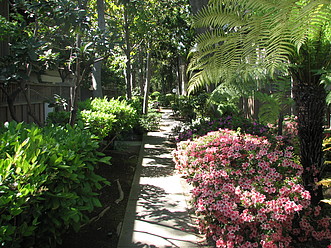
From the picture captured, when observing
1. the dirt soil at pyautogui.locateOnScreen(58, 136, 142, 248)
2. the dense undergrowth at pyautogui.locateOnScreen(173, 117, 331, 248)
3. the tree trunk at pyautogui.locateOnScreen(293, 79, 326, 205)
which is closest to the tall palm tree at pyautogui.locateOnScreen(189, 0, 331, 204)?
the tree trunk at pyautogui.locateOnScreen(293, 79, 326, 205)

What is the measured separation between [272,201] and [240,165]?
4.08ft

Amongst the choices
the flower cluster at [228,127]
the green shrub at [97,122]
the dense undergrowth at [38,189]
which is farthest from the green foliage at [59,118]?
the flower cluster at [228,127]

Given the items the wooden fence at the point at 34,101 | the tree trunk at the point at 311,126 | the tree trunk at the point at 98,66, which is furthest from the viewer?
the tree trunk at the point at 98,66

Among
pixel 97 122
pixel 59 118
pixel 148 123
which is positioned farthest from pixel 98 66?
pixel 59 118

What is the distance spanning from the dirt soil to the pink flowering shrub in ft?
4.05

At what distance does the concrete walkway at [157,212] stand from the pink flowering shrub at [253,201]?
438 millimetres

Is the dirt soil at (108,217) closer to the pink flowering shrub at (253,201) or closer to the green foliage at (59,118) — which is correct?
the pink flowering shrub at (253,201)

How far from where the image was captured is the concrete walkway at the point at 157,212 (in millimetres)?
4008

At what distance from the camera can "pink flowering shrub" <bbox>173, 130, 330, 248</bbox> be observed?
341 centimetres

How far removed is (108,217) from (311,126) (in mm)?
3196

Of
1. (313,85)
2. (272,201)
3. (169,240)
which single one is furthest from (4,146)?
(313,85)

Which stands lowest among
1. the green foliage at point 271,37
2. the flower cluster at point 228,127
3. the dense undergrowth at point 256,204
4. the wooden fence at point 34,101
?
the dense undergrowth at point 256,204

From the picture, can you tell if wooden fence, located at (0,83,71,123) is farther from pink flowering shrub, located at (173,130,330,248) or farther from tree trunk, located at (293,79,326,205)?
tree trunk, located at (293,79,326,205)

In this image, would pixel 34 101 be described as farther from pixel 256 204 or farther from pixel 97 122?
pixel 256 204
